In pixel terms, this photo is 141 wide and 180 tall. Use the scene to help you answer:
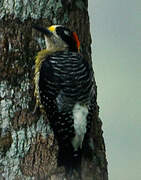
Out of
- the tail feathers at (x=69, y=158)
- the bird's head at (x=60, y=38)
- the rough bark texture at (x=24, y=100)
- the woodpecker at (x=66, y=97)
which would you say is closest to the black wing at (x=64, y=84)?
the woodpecker at (x=66, y=97)

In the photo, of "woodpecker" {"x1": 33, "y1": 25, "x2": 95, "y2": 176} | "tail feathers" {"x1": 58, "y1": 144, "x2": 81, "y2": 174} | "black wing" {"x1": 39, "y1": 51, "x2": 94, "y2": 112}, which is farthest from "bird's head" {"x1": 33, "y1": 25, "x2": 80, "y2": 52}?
"tail feathers" {"x1": 58, "y1": 144, "x2": 81, "y2": 174}

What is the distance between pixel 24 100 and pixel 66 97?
1.20 ft

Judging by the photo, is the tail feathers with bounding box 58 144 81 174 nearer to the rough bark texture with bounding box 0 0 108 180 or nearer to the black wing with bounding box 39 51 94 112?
the rough bark texture with bounding box 0 0 108 180

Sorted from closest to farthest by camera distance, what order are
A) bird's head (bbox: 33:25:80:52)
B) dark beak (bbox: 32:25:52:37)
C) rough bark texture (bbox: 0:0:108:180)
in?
rough bark texture (bbox: 0:0:108:180) → dark beak (bbox: 32:25:52:37) → bird's head (bbox: 33:25:80:52)

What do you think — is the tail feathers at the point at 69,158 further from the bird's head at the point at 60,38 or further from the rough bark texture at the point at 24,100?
the bird's head at the point at 60,38

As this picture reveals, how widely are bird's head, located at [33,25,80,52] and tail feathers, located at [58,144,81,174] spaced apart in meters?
1.02

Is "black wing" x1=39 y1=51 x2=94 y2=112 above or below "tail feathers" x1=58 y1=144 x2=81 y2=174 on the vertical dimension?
above

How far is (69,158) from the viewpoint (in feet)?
15.6

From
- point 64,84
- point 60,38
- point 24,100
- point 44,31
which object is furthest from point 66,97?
point 60,38

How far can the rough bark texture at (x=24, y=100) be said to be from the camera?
4586mm

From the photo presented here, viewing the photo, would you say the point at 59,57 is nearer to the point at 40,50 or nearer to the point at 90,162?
the point at 40,50

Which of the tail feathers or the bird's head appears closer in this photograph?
the tail feathers

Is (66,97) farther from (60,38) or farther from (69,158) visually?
(60,38)

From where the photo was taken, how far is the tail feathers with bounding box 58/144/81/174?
4.67 meters
